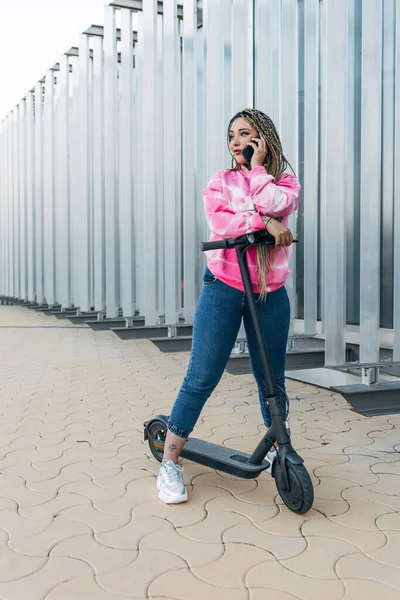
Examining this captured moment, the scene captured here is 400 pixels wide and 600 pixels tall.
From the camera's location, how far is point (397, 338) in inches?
132

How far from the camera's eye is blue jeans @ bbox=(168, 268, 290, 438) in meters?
2.10

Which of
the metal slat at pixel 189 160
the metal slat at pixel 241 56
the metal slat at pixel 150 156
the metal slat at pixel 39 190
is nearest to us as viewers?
the metal slat at pixel 241 56

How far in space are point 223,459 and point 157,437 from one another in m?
0.46

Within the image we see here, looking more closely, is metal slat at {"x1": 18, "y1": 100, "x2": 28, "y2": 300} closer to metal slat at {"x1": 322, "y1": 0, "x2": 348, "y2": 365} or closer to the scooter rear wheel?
metal slat at {"x1": 322, "y1": 0, "x2": 348, "y2": 365}

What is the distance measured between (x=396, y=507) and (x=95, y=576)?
110 cm

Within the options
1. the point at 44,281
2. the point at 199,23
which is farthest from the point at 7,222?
the point at 199,23

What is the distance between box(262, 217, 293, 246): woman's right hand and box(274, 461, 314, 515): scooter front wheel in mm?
777

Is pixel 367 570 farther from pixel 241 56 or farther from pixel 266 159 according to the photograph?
pixel 241 56

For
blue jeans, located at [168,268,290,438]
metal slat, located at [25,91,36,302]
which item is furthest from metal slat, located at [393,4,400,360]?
metal slat, located at [25,91,36,302]

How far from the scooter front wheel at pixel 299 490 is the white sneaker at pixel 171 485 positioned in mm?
388

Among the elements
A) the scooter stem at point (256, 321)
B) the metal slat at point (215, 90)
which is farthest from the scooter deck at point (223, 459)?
the metal slat at point (215, 90)

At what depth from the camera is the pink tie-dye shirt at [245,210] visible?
2023 mm

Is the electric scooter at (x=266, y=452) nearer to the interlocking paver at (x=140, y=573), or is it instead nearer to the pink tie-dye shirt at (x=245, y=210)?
the pink tie-dye shirt at (x=245, y=210)

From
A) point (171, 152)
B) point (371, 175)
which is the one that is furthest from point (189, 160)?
point (371, 175)
